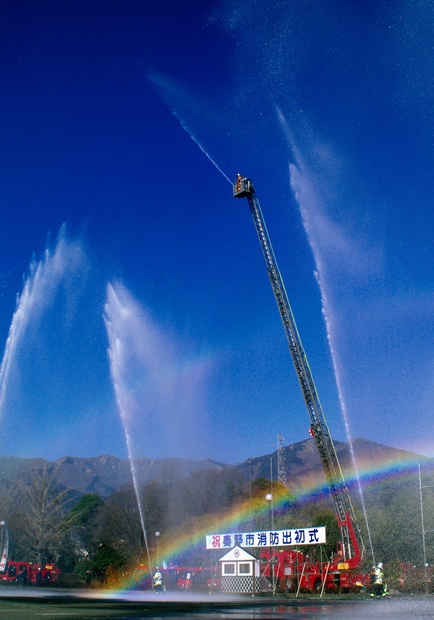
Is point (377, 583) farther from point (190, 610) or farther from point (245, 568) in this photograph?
point (245, 568)

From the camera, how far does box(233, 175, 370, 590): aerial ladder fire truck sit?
56.5 m

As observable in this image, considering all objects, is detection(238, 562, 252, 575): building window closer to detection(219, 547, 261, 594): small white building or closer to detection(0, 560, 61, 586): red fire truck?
detection(219, 547, 261, 594): small white building

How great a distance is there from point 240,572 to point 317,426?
72.8 feet

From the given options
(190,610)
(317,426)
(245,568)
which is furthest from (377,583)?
(317,426)

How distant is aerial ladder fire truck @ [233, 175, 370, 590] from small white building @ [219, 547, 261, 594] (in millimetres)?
5818

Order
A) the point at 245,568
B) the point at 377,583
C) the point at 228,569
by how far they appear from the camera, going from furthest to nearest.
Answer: the point at 228,569 < the point at 245,568 < the point at 377,583

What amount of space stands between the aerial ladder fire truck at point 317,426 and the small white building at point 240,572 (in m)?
5.82

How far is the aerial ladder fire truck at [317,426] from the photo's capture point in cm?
5647

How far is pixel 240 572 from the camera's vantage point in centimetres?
4491

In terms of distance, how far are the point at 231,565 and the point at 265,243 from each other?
125 ft

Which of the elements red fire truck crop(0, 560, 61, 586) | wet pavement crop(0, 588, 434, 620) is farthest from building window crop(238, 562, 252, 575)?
red fire truck crop(0, 560, 61, 586)

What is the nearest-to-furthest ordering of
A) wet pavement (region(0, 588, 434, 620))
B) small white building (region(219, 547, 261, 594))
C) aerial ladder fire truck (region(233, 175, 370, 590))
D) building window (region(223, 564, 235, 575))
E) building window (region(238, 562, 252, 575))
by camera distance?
1. wet pavement (region(0, 588, 434, 620))
2. small white building (region(219, 547, 261, 594))
3. building window (region(238, 562, 252, 575))
4. building window (region(223, 564, 235, 575))
5. aerial ladder fire truck (region(233, 175, 370, 590))

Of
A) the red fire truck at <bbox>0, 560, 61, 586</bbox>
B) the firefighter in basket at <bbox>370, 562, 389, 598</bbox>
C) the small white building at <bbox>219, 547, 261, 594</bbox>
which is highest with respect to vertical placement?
the red fire truck at <bbox>0, 560, 61, 586</bbox>

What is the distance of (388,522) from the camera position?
62.3 metres
